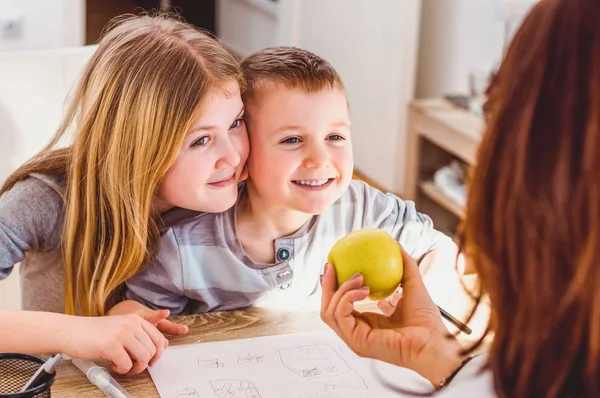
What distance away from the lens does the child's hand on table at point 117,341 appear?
1.08 meters

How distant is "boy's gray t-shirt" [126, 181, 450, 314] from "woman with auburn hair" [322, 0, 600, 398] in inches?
22.5

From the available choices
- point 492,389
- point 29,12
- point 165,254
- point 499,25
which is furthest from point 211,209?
point 499,25

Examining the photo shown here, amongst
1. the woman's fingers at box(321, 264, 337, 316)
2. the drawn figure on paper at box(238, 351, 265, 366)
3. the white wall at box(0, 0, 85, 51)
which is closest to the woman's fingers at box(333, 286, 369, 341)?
the woman's fingers at box(321, 264, 337, 316)

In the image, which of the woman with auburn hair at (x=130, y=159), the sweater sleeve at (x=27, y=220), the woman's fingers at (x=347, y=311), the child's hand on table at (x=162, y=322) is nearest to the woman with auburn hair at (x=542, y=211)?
the woman's fingers at (x=347, y=311)

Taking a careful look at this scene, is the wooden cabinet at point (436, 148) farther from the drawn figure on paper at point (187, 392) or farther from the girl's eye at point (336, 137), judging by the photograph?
the drawn figure on paper at point (187, 392)

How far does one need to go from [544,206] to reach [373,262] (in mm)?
419

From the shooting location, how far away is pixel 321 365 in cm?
113

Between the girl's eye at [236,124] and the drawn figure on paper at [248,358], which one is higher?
the girl's eye at [236,124]

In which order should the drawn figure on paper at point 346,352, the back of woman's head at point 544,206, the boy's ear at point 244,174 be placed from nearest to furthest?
the back of woman's head at point 544,206 < the drawn figure on paper at point 346,352 < the boy's ear at point 244,174

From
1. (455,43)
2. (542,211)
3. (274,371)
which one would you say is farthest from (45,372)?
(455,43)

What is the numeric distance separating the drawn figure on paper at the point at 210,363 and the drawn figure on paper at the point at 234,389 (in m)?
0.04

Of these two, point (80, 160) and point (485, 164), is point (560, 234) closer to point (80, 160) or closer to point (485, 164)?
point (485, 164)

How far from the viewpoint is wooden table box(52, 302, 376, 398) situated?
1080 millimetres

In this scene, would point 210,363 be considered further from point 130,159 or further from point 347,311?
point 130,159
